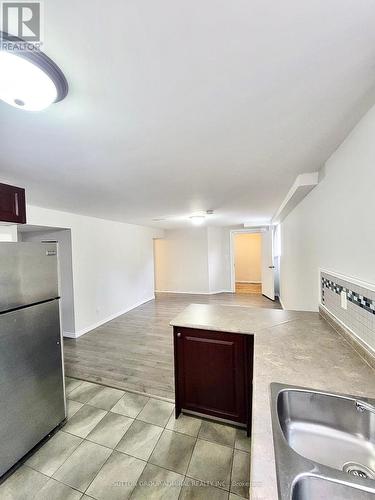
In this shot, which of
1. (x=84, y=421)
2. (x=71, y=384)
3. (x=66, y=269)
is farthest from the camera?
(x=66, y=269)

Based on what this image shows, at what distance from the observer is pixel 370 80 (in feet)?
3.12

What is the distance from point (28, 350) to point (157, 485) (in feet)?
4.18

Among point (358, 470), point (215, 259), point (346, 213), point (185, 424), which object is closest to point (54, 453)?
point (185, 424)

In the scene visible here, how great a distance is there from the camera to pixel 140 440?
5.57 feet

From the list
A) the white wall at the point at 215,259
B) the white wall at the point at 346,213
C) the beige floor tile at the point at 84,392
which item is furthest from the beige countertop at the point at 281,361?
the white wall at the point at 215,259

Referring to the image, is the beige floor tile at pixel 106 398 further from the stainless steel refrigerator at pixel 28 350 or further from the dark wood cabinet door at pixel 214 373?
the dark wood cabinet door at pixel 214 373

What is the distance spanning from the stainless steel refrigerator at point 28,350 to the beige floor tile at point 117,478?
24.3 inches

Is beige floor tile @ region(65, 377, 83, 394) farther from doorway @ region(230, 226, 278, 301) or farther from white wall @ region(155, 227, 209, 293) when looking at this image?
doorway @ region(230, 226, 278, 301)

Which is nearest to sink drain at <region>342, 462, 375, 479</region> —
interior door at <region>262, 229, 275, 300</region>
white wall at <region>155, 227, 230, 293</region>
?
interior door at <region>262, 229, 275, 300</region>

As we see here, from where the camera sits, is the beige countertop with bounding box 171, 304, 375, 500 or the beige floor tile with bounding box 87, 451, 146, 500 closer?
the beige countertop with bounding box 171, 304, 375, 500

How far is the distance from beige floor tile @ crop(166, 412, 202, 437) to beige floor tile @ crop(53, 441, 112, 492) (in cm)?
52

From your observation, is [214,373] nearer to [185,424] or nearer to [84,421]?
[185,424]

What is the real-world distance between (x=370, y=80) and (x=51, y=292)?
7.87ft

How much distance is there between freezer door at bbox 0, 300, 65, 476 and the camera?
57.3 inches
